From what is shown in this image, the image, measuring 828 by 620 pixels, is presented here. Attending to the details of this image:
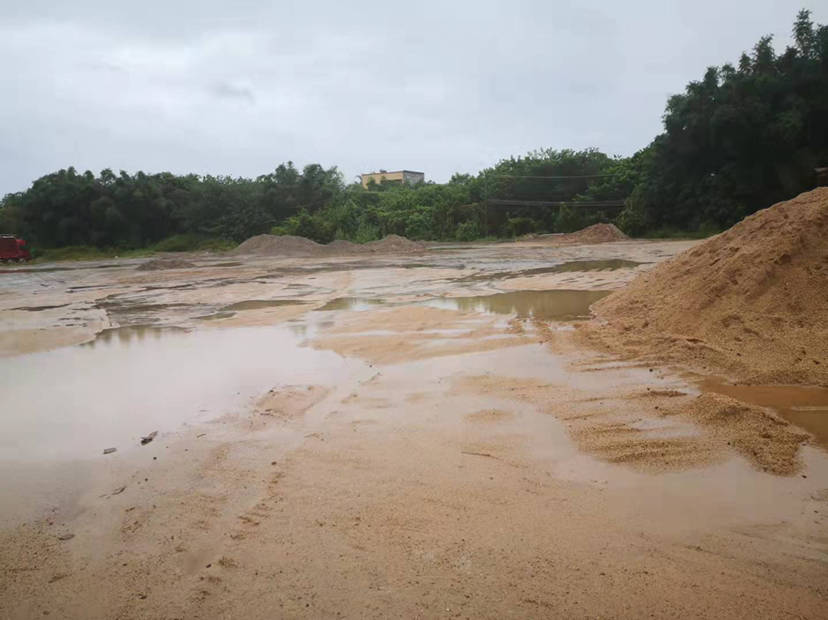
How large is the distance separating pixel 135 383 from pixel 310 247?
30924mm

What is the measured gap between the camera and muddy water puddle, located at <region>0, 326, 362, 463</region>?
514cm

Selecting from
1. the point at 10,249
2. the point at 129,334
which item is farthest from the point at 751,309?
the point at 10,249

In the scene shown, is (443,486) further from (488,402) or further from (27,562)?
(27,562)

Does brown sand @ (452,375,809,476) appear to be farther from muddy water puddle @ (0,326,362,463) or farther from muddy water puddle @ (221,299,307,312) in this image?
muddy water puddle @ (221,299,307,312)

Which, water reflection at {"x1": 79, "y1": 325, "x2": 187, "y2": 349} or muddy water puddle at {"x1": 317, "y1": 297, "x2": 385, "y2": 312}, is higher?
muddy water puddle at {"x1": 317, "y1": 297, "x2": 385, "y2": 312}

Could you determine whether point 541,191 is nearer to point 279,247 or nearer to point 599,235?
point 599,235

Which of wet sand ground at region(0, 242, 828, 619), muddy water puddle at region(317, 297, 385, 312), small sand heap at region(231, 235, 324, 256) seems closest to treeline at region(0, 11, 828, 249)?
small sand heap at region(231, 235, 324, 256)

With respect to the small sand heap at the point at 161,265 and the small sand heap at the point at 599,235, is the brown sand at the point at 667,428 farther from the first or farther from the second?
the small sand heap at the point at 599,235

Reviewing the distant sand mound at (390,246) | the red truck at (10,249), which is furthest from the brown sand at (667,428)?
the red truck at (10,249)

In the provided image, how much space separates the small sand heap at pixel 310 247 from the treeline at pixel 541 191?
180 inches

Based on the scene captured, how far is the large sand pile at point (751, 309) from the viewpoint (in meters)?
5.54

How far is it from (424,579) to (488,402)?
8.78ft

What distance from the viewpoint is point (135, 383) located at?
6.88 m

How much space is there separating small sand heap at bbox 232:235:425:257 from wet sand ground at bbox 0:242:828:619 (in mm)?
28442
